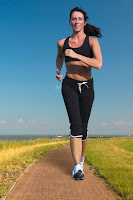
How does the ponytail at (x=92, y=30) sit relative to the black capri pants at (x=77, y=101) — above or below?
above

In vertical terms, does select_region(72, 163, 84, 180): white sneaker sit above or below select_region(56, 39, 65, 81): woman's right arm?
below

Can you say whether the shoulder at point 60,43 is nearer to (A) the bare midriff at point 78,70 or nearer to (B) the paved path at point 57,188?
(A) the bare midriff at point 78,70

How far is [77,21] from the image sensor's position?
4285 mm

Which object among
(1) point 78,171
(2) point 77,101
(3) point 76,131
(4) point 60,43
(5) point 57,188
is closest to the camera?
(5) point 57,188

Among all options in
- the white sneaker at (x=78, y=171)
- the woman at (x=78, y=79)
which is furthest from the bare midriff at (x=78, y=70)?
the white sneaker at (x=78, y=171)

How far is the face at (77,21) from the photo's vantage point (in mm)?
4293

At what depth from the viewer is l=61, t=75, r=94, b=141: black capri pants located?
409 cm

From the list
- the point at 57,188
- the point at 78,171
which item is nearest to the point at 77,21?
the point at 78,171

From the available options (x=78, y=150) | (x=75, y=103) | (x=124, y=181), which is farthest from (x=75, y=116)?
(x=124, y=181)

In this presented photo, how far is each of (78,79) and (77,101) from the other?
0.45 meters

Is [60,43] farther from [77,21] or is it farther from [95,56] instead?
[95,56]

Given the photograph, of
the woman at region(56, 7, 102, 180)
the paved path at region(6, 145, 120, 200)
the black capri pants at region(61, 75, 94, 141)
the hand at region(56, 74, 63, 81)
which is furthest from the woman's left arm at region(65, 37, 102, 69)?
the paved path at region(6, 145, 120, 200)

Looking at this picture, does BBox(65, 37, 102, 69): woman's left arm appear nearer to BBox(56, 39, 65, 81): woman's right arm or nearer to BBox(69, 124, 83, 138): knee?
BBox(56, 39, 65, 81): woman's right arm

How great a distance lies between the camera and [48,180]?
14.1 ft
